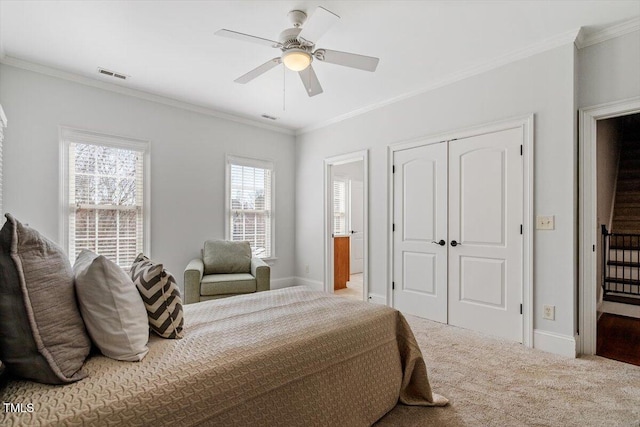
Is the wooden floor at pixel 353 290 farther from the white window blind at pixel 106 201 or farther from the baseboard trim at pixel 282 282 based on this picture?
the white window blind at pixel 106 201

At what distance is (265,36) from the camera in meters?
2.72

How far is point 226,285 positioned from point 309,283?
1839mm

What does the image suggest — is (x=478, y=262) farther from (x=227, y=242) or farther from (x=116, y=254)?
(x=116, y=254)

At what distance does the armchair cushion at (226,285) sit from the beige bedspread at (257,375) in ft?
5.00

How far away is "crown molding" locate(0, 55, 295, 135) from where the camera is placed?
10.2 ft

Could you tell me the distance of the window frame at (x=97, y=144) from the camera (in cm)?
335

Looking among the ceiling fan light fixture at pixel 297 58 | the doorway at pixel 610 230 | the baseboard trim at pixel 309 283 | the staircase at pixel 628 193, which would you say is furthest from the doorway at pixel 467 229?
the staircase at pixel 628 193

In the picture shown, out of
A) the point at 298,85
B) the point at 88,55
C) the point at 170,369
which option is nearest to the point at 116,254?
the point at 88,55

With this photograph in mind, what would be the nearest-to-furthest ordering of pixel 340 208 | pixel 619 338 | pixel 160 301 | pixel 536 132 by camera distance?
1. pixel 160 301
2. pixel 536 132
3. pixel 619 338
4. pixel 340 208

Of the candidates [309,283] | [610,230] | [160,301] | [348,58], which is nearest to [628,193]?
[610,230]

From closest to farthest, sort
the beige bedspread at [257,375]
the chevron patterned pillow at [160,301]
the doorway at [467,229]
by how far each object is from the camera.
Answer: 1. the beige bedspread at [257,375]
2. the chevron patterned pillow at [160,301]
3. the doorway at [467,229]

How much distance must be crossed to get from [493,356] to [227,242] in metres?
3.26

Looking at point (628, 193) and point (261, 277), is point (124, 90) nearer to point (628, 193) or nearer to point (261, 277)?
point (261, 277)

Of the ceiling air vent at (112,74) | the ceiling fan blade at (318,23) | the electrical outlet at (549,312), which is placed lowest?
the electrical outlet at (549,312)
